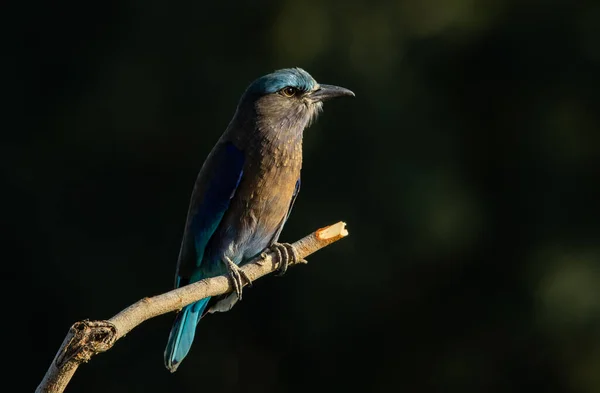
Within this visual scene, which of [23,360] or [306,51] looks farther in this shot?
[23,360]

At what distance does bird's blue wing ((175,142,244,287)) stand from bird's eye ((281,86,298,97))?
0.91 feet

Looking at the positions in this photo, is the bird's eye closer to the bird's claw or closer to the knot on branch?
the bird's claw

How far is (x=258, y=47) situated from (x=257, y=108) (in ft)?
10.5

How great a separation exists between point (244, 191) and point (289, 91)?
42 centimetres

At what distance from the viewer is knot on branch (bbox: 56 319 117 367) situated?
2.13m

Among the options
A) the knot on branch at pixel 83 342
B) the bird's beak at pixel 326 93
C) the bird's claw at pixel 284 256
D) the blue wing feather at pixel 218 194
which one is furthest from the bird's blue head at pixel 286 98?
the knot on branch at pixel 83 342

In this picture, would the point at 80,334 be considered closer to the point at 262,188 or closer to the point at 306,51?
the point at 262,188

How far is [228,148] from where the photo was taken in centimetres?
398

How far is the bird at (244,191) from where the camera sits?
3.92m

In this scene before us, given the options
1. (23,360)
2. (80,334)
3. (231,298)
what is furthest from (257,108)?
(23,360)

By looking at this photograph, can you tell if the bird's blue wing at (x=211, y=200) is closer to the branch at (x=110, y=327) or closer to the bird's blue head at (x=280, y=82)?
the bird's blue head at (x=280, y=82)

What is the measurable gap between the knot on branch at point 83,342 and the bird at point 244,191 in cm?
166

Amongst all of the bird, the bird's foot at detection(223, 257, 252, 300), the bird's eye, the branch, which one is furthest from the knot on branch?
the bird's eye

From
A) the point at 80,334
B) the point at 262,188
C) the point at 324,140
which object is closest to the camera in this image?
the point at 80,334
